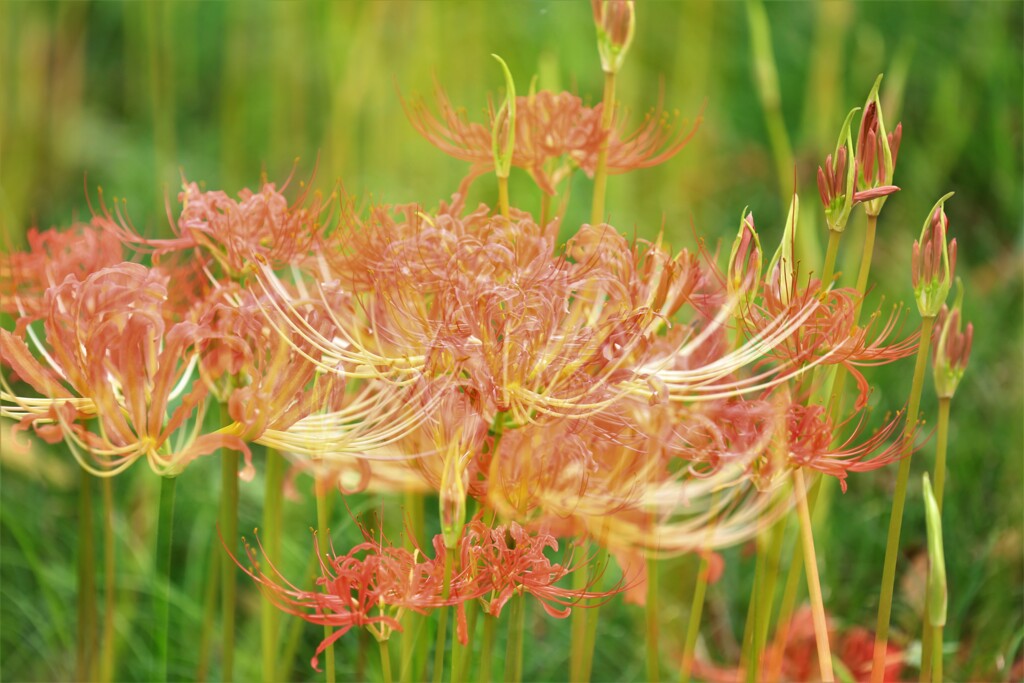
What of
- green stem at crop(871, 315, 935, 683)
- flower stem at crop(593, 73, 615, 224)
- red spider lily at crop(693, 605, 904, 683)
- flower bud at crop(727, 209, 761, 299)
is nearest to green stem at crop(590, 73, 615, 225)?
flower stem at crop(593, 73, 615, 224)

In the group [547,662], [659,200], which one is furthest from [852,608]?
[659,200]

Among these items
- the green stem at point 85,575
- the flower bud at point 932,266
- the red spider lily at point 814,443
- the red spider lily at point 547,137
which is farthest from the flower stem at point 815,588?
the green stem at point 85,575

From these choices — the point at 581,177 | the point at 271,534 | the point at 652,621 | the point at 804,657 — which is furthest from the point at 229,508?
the point at 581,177

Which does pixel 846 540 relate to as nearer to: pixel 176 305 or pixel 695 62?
pixel 176 305

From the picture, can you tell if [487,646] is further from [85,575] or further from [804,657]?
[804,657]

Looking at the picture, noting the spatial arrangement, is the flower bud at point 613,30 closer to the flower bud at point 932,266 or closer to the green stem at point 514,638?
the flower bud at point 932,266

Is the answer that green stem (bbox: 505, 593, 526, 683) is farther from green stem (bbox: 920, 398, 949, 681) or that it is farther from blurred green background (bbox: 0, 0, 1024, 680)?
blurred green background (bbox: 0, 0, 1024, 680)
